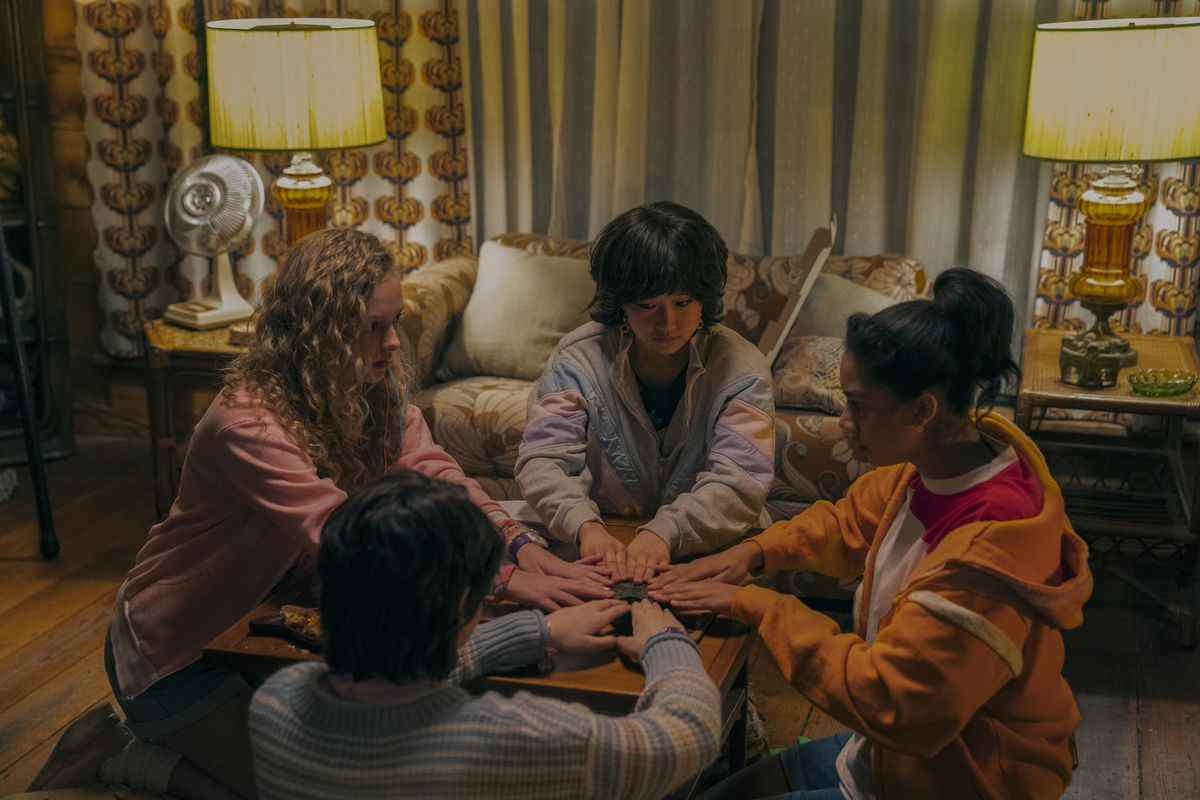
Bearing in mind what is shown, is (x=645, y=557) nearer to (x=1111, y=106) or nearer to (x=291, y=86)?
(x=1111, y=106)

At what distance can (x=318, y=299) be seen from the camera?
188 cm

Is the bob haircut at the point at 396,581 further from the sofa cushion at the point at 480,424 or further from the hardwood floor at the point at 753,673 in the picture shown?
the sofa cushion at the point at 480,424

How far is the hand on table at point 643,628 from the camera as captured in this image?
1591mm

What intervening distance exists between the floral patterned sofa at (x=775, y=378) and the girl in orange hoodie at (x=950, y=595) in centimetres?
139

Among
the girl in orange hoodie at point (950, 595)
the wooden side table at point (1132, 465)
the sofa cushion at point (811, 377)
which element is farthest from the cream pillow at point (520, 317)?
the girl in orange hoodie at point (950, 595)

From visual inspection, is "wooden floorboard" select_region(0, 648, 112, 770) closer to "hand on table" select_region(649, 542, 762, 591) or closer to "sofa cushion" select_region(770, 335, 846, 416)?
"hand on table" select_region(649, 542, 762, 591)

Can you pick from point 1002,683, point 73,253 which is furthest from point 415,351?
point 1002,683

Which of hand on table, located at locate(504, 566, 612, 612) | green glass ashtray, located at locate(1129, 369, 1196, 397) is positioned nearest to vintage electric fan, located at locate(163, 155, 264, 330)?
hand on table, located at locate(504, 566, 612, 612)

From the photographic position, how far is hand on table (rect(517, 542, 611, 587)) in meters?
1.80

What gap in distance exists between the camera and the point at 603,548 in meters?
1.89

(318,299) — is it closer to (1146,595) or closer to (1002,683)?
(1002,683)

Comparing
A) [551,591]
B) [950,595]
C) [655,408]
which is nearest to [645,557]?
[551,591]

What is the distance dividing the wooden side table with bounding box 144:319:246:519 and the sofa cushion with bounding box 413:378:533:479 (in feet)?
1.85

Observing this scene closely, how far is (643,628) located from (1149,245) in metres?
2.40
